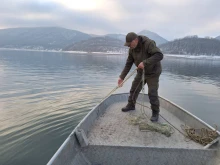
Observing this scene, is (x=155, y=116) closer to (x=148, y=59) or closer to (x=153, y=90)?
(x=153, y=90)

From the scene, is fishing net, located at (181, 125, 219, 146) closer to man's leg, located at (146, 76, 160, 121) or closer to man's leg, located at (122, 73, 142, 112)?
man's leg, located at (146, 76, 160, 121)

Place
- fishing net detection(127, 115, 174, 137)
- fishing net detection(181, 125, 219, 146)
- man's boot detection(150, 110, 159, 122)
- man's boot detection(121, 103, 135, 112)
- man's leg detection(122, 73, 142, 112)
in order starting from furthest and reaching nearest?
man's boot detection(121, 103, 135, 112)
man's leg detection(122, 73, 142, 112)
man's boot detection(150, 110, 159, 122)
fishing net detection(127, 115, 174, 137)
fishing net detection(181, 125, 219, 146)

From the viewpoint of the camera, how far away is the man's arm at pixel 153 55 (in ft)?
18.2

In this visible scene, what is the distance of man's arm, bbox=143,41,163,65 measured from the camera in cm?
554

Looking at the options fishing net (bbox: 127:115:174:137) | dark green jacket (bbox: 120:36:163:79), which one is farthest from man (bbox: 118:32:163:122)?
fishing net (bbox: 127:115:174:137)

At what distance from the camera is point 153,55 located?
18.5ft

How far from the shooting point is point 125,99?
29.3 ft

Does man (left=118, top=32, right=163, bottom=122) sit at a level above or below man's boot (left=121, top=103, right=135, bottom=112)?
above

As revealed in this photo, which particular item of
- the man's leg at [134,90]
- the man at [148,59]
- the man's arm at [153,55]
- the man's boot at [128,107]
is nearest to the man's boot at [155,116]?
the man at [148,59]

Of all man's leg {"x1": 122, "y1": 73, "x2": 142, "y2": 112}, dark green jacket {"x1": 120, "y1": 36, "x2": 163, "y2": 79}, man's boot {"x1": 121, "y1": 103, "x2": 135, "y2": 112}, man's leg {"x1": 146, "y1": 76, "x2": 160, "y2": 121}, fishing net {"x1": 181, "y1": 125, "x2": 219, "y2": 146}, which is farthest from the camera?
man's boot {"x1": 121, "y1": 103, "x2": 135, "y2": 112}

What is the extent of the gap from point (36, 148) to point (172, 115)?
179 inches

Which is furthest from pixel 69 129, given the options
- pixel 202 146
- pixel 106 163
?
pixel 202 146

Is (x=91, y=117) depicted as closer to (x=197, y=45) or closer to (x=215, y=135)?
Answer: (x=215, y=135)

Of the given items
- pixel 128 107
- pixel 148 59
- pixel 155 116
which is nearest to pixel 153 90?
pixel 155 116
